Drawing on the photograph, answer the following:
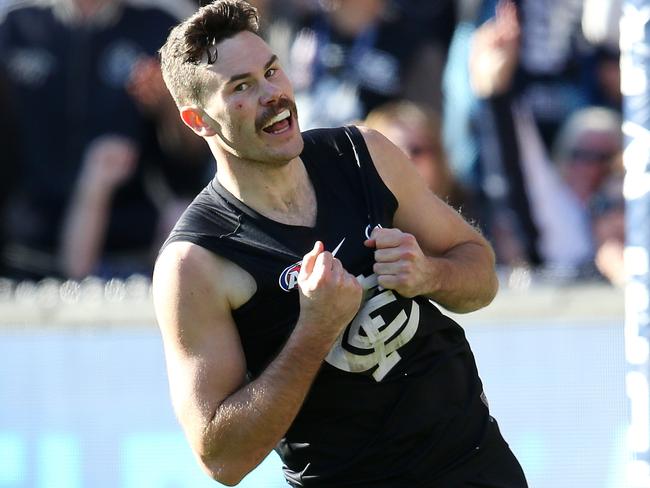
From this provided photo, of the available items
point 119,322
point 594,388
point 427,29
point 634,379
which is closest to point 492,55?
point 427,29

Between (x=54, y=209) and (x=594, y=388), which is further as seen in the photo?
(x=54, y=209)

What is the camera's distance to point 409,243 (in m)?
3.13

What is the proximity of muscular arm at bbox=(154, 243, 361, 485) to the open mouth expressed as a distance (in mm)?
373

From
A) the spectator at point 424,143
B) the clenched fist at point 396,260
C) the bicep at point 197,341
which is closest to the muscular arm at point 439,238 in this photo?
the clenched fist at point 396,260

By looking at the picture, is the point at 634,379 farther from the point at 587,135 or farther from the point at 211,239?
the point at 587,135

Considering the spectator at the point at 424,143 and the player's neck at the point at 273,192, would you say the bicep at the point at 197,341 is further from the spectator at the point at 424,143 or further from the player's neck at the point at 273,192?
the spectator at the point at 424,143

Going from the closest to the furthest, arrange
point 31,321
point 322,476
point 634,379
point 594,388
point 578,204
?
point 634,379, point 322,476, point 594,388, point 31,321, point 578,204

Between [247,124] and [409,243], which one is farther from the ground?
[247,124]

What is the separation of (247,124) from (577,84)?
3397 mm

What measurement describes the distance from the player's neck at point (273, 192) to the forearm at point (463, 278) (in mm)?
378

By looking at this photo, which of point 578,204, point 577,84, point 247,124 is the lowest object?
point 578,204

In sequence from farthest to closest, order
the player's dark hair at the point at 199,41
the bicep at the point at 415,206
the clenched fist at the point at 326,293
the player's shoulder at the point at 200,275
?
the bicep at the point at 415,206, the player's dark hair at the point at 199,41, the player's shoulder at the point at 200,275, the clenched fist at the point at 326,293

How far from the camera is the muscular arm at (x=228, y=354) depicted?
3.04m

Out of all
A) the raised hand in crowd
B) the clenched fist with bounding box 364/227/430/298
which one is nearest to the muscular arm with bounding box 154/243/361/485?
the clenched fist with bounding box 364/227/430/298
